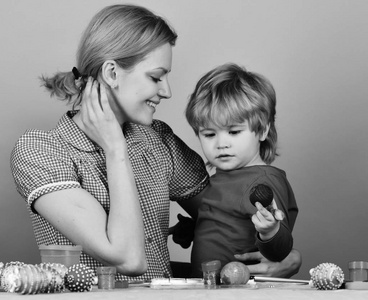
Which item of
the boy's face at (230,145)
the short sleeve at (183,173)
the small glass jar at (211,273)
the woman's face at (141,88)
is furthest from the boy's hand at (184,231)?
the small glass jar at (211,273)

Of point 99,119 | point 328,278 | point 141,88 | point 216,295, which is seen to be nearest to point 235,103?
point 141,88

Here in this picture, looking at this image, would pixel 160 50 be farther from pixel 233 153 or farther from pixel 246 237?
pixel 246 237

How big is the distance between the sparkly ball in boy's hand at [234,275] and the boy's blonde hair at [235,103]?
0.62 metres

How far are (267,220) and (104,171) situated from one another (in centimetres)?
46

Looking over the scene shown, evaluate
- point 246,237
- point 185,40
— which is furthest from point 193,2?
point 246,237

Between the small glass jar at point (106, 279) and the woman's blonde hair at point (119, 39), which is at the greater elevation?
the woman's blonde hair at point (119, 39)

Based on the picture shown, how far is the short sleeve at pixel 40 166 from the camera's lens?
6.24ft

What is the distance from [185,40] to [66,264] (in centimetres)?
143

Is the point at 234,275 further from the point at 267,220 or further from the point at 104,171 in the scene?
the point at 104,171

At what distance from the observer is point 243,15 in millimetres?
2809

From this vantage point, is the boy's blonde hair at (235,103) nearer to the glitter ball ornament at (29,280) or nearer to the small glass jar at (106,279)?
the small glass jar at (106,279)

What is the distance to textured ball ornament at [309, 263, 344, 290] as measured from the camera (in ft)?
4.66

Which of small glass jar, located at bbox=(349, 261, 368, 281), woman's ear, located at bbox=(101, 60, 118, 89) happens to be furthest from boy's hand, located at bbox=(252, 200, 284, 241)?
woman's ear, located at bbox=(101, 60, 118, 89)

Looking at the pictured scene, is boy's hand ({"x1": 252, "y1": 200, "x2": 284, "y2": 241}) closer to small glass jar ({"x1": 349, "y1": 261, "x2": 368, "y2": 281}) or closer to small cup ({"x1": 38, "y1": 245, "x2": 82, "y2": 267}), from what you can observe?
small glass jar ({"x1": 349, "y1": 261, "x2": 368, "y2": 281})
